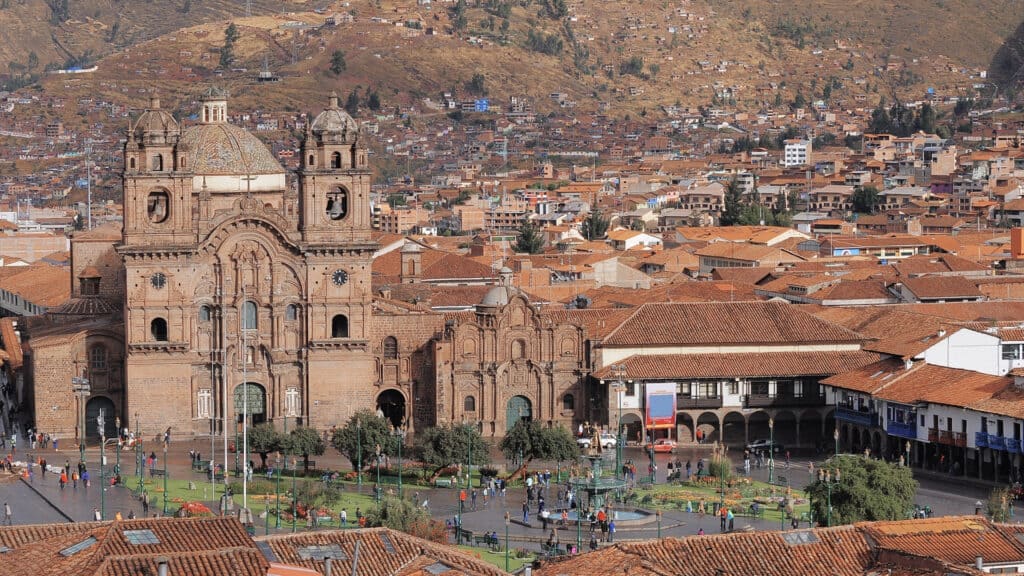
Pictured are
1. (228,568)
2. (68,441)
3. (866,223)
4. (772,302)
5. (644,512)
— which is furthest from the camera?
(866,223)

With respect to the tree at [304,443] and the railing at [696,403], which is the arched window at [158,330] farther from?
the railing at [696,403]

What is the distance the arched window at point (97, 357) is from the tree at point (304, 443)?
11.0 meters

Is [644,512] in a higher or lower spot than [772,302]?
lower

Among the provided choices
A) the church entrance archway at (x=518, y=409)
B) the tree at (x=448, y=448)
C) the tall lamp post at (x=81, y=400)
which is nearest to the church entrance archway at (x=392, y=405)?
the church entrance archway at (x=518, y=409)

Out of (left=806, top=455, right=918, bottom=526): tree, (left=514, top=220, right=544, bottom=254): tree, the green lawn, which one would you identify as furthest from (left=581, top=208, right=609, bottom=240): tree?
the green lawn

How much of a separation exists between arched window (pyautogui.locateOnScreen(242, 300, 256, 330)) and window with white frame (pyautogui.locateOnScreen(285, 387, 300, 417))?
269 cm

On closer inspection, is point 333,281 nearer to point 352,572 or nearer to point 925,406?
point 925,406

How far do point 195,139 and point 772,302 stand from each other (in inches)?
900

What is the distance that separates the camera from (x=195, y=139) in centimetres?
9162

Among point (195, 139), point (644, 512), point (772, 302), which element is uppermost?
point (195, 139)

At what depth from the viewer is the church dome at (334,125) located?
3551 inches

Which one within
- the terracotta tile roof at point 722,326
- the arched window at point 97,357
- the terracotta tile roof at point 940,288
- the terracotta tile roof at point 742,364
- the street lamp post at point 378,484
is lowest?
the street lamp post at point 378,484

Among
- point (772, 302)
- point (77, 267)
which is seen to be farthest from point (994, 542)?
point (77, 267)

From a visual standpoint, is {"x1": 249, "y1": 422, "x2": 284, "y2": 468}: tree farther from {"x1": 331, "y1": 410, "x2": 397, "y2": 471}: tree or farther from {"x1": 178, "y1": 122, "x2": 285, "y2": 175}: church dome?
{"x1": 178, "y1": 122, "x2": 285, "y2": 175}: church dome
